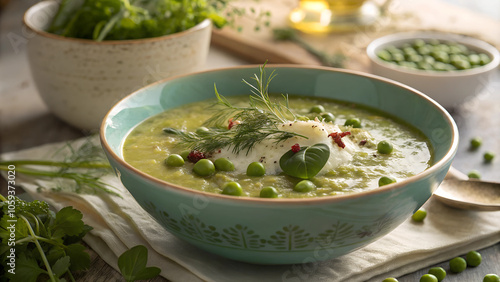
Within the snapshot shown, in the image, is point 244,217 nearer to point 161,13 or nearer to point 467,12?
point 161,13

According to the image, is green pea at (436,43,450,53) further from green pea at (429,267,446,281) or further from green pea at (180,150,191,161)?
green pea at (180,150,191,161)

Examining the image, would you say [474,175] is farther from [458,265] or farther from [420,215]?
[458,265]

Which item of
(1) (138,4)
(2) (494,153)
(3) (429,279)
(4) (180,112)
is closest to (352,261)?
(3) (429,279)

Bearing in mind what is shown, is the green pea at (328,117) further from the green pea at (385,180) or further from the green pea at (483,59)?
the green pea at (483,59)

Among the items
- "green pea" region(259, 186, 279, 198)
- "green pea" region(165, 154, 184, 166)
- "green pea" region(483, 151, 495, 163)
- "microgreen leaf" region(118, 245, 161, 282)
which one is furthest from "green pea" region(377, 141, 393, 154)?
"green pea" region(483, 151, 495, 163)

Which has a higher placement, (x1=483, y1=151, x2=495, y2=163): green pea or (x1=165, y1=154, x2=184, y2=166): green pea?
(x1=165, y1=154, x2=184, y2=166): green pea

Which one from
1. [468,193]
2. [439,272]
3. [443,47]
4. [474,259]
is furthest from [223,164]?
[443,47]
